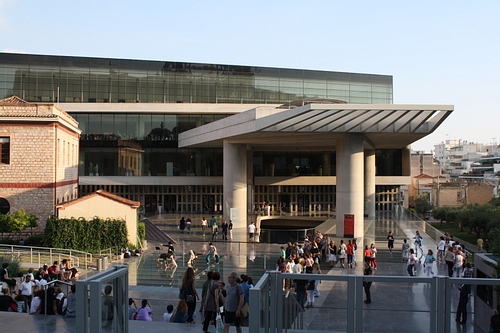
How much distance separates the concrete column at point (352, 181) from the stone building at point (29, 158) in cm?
1654

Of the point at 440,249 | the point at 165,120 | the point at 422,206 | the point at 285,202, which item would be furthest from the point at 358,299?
the point at 422,206

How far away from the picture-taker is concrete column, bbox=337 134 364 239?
31.1 meters

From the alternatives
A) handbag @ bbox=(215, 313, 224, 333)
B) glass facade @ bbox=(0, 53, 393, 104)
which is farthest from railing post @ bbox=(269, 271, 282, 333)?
glass facade @ bbox=(0, 53, 393, 104)

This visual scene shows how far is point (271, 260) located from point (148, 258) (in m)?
5.63

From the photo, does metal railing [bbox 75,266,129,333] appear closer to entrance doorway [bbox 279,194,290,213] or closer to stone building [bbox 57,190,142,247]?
stone building [bbox 57,190,142,247]

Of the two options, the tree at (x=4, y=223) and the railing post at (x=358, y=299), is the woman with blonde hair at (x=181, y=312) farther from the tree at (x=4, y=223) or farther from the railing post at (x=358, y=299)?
the tree at (x=4, y=223)

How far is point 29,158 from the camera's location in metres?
29.0

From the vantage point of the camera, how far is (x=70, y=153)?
3628 centimetres

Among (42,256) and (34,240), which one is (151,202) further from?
(42,256)

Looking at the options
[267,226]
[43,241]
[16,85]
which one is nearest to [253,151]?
[267,226]

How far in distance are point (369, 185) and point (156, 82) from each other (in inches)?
895

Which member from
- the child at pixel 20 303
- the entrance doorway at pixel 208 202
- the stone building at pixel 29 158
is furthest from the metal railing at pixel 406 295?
the entrance doorway at pixel 208 202

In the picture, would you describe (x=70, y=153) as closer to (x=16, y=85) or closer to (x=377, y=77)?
(x=16, y=85)

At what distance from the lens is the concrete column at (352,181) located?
31125 mm
